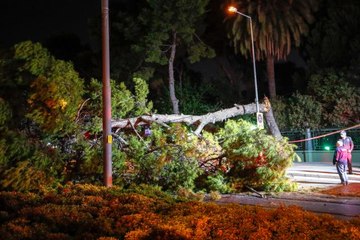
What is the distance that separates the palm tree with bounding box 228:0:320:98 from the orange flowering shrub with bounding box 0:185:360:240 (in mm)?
22088

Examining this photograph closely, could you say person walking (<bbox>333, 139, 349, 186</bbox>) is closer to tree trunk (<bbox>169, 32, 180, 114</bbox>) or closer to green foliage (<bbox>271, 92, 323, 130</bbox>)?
green foliage (<bbox>271, 92, 323, 130</bbox>)

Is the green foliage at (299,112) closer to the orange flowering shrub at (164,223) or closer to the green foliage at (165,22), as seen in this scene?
the green foliage at (165,22)

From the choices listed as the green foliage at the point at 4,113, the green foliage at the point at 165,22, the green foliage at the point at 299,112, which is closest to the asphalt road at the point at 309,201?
the green foliage at the point at 4,113

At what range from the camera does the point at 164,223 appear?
5.99 meters

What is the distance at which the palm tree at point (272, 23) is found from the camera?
1102 inches

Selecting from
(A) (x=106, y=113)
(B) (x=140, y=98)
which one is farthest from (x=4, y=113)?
(B) (x=140, y=98)

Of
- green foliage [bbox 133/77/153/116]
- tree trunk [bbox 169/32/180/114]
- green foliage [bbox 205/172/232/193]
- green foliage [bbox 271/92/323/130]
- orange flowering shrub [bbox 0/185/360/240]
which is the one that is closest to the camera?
orange flowering shrub [bbox 0/185/360/240]

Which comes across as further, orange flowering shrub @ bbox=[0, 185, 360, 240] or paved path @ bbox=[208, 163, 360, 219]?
paved path @ bbox=[208, 163, 360, 219]

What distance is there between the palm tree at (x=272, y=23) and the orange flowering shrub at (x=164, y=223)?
22088 millimetres

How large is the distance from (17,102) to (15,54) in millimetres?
1236

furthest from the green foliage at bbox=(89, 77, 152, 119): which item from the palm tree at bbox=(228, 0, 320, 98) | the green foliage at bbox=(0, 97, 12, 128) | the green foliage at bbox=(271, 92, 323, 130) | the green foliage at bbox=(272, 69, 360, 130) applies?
the palm tree at bbox=(228, 0, 320, 98)

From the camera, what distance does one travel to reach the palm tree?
28.0 meters

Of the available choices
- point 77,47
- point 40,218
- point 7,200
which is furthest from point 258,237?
point 77,47

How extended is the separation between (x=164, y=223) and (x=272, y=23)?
24179 millimetres
